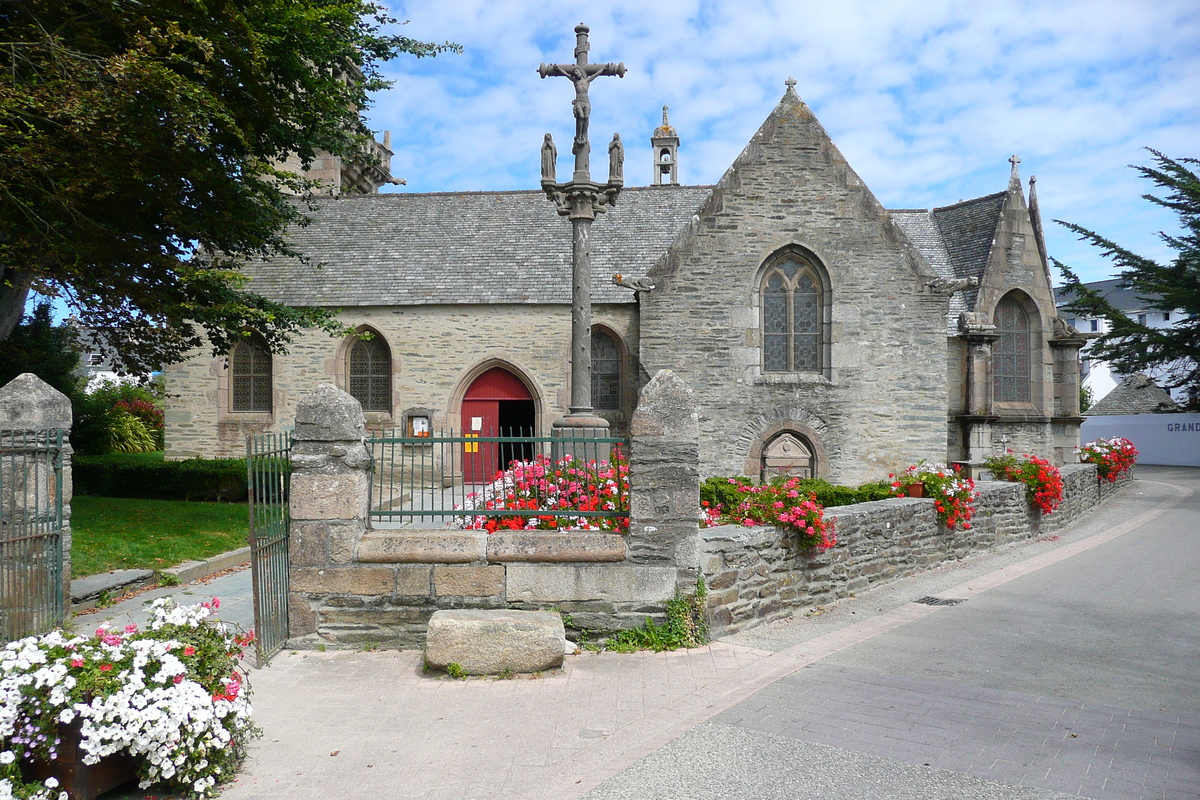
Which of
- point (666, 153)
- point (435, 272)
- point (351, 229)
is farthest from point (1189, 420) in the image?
point (351, 229)

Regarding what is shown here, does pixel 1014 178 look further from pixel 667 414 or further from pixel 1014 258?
pixel 667 414

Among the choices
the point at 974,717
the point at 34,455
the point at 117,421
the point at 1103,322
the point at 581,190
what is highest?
the point at 1103,322

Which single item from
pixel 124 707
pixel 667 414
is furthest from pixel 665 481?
pixel 124 707

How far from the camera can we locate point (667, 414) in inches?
264

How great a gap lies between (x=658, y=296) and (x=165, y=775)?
1355cm

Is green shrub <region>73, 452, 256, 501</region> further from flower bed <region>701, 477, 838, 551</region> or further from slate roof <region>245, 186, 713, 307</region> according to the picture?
flower bed <region>701, 477, 838, 551</region>

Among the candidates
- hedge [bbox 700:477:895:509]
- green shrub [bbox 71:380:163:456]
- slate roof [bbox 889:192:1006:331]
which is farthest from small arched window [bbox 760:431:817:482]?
green shrub [bbox 71:380:163:456]

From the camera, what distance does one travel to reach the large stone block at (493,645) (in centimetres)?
598

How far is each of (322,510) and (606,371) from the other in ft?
44.6

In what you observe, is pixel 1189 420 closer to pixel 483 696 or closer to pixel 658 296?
pixel 658 296

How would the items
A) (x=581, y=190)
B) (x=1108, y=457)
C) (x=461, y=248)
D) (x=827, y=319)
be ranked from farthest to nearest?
(x=461, y=248) → (x=1108, y=457) → (x=827, y=319) → (x=581, y=190)

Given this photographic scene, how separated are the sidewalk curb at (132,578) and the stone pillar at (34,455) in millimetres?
1481

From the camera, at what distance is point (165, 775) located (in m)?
4.03

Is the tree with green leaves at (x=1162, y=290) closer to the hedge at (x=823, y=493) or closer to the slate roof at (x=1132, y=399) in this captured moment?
A: the slate roof at (x=1132, y=399)
